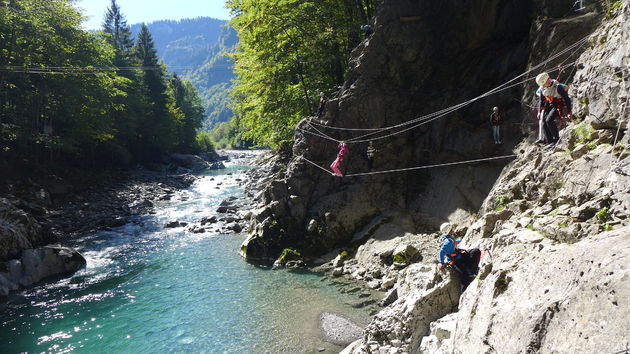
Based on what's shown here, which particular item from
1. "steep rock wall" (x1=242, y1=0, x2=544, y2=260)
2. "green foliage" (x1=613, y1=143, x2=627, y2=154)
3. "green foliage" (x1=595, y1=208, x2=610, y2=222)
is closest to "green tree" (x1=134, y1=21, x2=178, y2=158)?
"steep rock wall" (x1=242, y1=0, x2=544, y2=260)

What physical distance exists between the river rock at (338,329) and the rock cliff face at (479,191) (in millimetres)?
1314

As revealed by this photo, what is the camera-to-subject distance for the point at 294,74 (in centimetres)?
2633

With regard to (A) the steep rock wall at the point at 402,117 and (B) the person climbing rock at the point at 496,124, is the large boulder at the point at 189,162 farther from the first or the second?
(B) the person climbing rock at the point at 496,124

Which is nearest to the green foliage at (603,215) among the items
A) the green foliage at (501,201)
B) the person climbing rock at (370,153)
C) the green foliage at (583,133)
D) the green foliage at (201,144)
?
the green foliage at (583,133)

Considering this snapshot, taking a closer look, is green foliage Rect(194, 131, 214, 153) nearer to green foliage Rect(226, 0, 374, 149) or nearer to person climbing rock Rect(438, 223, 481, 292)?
green foliage Rect(226, 0, 374, 149)

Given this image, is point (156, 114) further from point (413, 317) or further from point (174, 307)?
point (413, 317)

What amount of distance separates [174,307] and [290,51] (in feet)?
58.4

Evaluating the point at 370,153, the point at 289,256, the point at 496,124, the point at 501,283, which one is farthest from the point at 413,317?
the point at 370,153

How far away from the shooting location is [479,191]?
1623 cm

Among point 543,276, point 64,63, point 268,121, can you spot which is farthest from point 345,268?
point 64,63

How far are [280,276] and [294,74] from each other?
1496 centimetres

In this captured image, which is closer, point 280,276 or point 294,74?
point 280,276

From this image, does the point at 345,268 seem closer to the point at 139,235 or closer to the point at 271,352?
the point at 271,352

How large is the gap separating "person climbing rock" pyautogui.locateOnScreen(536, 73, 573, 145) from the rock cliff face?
0.44 metres
